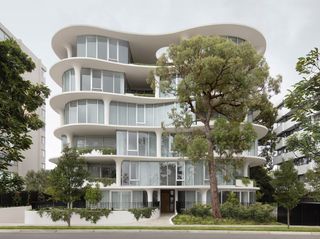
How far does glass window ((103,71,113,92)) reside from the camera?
130ft

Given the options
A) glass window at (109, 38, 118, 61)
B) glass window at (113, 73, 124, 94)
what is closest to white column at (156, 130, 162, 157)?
glass window at (113, 73, 124, 94)

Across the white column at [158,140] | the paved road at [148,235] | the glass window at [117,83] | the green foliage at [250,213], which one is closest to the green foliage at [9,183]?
the paved road at [148,235]

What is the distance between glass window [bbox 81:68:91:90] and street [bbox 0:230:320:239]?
17.0m

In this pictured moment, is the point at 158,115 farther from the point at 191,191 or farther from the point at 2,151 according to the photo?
the point at 2,151

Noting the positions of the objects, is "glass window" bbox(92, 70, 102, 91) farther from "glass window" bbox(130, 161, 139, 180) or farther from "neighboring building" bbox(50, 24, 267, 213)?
"glass window" bbox(130, 161, 139, 180)

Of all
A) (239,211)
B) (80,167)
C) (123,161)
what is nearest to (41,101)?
(80,167)

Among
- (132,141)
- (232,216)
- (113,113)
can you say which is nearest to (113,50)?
(113,113)

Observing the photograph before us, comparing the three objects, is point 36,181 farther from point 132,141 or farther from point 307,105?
point 307,105

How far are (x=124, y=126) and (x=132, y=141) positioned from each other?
1.70 metres

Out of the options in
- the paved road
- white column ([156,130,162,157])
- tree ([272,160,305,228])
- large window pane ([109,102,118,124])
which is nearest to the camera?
the paved road

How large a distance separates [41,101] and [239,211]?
78.2ft

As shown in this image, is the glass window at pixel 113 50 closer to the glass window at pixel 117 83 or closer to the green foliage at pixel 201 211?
the glass window at pixel 117 83

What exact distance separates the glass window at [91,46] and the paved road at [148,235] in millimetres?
19352

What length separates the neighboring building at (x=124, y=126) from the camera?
127 feet
